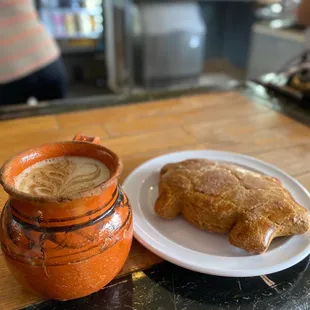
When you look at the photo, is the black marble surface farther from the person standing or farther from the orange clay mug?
the person standing

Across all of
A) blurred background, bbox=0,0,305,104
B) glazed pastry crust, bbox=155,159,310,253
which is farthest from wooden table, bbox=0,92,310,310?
blurred background, bbox=0,0,305,104

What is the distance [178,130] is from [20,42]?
0.76m

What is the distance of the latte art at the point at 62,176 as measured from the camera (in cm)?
39

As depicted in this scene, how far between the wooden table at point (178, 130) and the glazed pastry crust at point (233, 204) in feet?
0.54

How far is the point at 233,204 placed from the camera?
0.50 metres

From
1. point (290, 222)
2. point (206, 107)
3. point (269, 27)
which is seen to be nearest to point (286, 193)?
point (290, 222)

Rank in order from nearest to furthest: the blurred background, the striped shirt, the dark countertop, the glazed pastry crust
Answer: the glazed pastry crust, the dark countertop, the striped shirt, the blurred background

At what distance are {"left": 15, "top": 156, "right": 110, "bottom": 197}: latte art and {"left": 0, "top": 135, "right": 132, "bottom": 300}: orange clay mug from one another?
0.04ft

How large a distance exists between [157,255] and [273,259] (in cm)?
15

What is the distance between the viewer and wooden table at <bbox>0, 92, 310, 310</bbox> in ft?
2.53

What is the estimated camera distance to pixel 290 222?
0.48m

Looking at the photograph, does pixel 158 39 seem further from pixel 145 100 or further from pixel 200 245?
pixel 200 245

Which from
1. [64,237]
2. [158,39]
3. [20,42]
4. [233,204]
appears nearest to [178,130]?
[233,204]

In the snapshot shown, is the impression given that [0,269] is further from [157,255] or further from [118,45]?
[118,45]
